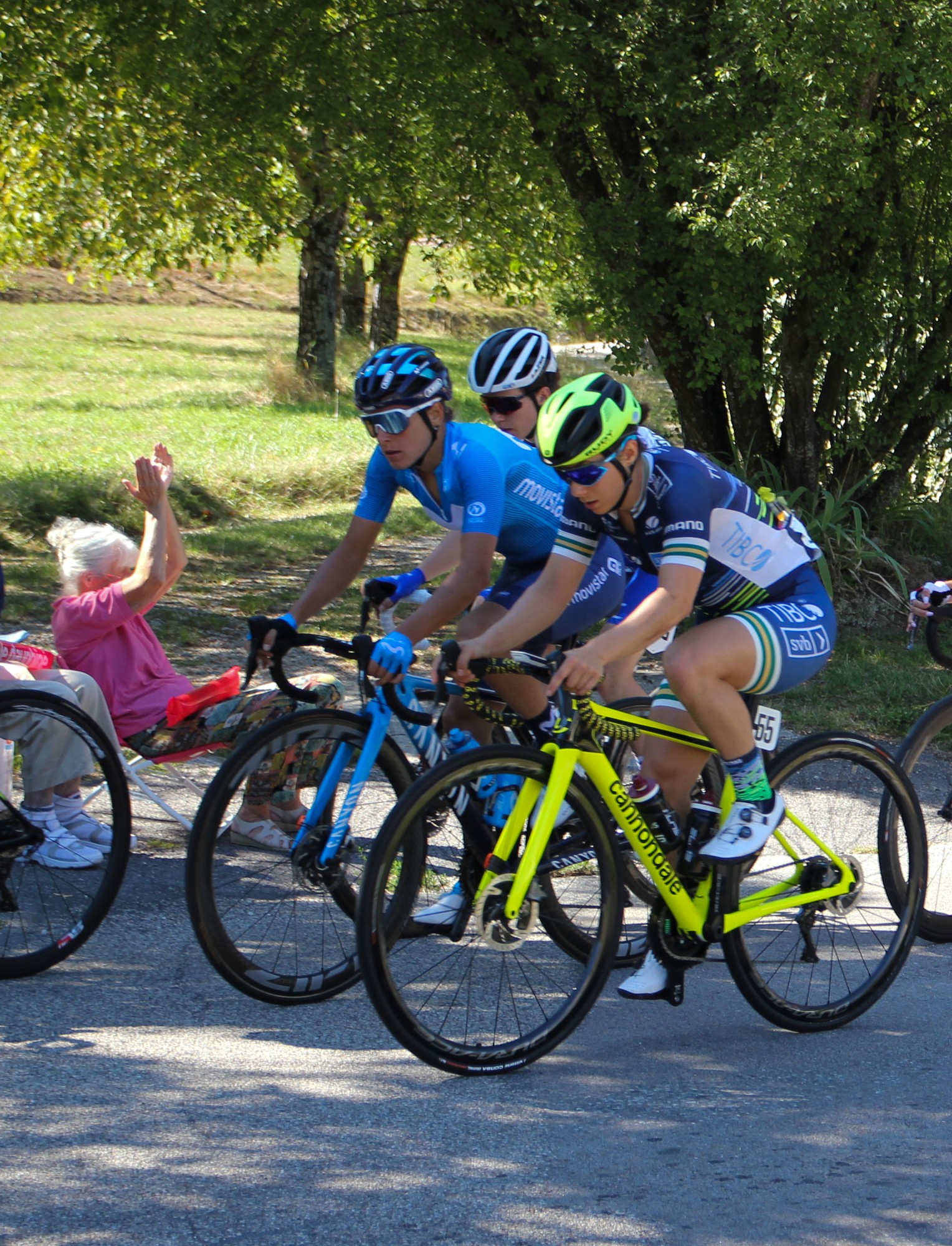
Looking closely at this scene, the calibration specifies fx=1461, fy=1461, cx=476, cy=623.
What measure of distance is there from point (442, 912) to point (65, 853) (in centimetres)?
135

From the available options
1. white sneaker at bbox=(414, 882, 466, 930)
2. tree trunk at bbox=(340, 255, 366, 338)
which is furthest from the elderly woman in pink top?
tree trunk at bbox=(340, 255, 366, 338)

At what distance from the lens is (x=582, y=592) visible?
5.10 metres

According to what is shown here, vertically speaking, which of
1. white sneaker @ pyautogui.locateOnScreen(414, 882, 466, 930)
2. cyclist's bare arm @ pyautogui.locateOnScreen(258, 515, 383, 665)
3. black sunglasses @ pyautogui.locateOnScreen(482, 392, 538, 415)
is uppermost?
black sunglasses @ pyautogui.locateOnScreen(482, 392, 538, 415)

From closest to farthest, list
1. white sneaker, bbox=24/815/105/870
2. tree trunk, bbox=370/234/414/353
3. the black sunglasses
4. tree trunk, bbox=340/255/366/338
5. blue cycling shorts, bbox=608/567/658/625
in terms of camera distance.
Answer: white sneaker, bbox=24/815/105/870
the black sunglasses
blue cycling shorts, bbox=608/567/658/625
tree trunk, bbox=370/234/414/353
tree trunk, bbox=340/255/366/338

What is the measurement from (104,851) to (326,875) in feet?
3.78

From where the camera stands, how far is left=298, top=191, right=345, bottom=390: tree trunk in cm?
2547

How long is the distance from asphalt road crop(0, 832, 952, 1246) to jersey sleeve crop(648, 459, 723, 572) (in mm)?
1437

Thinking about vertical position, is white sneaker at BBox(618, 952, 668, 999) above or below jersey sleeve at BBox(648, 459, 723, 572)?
below

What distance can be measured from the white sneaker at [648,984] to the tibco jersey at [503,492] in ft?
4.76

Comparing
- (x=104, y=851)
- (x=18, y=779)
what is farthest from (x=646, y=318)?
(x=104, y=851)

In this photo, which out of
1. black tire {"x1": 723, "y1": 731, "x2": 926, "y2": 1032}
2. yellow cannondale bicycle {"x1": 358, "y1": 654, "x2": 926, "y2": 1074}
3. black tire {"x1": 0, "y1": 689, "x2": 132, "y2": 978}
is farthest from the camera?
black tire {"x1": 0, "y1": 689, "x2": 132, "y2": 978}

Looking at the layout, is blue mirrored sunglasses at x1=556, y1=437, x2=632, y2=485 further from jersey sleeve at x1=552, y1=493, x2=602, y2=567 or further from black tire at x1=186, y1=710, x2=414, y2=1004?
black tire at x1=186, y1=710, x2=414, y2=1004

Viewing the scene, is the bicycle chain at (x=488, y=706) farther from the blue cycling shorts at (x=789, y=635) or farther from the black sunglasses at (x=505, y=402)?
the black sunglasses at (x=505, y=402)

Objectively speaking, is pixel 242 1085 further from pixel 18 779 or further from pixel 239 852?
pixel 18 779
